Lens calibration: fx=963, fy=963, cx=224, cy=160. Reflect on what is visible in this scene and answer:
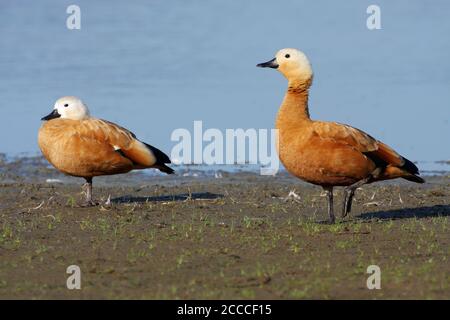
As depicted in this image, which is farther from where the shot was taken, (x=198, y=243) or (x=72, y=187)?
(x=72, y=187)

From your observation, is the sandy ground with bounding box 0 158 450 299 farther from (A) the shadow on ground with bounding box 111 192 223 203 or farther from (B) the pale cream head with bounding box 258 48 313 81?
(B) the pale cream head with bounding box 258 48 313 81

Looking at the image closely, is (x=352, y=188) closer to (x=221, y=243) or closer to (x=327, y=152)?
(x=327, y=152)

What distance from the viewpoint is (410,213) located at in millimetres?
11477

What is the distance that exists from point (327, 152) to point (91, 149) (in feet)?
10.4

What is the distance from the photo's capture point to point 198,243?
9.08m

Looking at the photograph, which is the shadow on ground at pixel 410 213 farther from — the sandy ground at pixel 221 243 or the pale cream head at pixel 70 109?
the pale cream head at pixel 70 109

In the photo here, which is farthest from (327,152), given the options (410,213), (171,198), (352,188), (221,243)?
(171,198)

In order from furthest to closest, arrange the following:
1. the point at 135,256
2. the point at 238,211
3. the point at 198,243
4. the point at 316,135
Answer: the point at 238,211 → the point at 316,135 → the point at 198,243 → the point at 135,256

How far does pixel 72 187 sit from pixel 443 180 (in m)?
5.93

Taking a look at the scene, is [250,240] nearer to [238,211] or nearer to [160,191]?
[238,211]

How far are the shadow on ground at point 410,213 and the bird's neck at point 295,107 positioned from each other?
1.53 metres

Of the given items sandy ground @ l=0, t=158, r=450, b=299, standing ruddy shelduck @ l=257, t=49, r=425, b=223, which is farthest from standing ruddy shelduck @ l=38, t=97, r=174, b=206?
standing ruddy shelduck @ l=257, t=49, r=425, b=223

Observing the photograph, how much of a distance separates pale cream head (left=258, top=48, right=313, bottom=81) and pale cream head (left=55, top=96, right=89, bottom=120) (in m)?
2.84
